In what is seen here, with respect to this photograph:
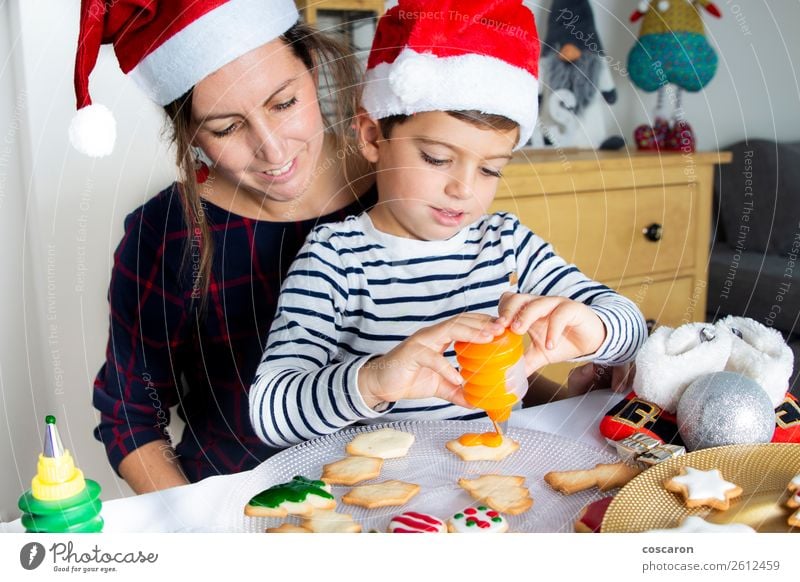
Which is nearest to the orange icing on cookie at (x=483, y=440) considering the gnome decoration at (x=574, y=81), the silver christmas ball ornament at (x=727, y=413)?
the silver christmas ball ornament at (x=727, y=413)

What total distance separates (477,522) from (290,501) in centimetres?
9

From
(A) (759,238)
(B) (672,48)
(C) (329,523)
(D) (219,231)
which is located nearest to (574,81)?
(B) (672,48)

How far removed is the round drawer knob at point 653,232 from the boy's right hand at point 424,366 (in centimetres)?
28

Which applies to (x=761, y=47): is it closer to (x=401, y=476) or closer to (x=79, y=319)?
(x=401, y=476)

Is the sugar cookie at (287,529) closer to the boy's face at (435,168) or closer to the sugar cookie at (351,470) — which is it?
the sugar cookie at (351,470)

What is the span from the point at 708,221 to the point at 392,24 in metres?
0.34

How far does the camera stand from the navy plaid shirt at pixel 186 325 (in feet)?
1.70

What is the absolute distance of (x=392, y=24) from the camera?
47 centimetres

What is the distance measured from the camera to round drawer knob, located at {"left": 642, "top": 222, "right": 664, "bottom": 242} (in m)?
0.64

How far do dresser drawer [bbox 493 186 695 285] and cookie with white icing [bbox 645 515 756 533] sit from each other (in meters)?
0.28

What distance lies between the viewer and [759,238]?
65 cm

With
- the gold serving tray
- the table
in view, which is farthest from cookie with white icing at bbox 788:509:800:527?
the table

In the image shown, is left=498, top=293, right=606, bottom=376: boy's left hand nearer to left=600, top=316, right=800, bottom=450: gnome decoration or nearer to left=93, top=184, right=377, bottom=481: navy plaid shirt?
left=600, top=316, right=800, bottom=450: gnome decoration

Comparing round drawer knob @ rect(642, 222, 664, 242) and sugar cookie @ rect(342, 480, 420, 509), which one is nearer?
sugar cookie @ rect(342, 480, 420, 509)
